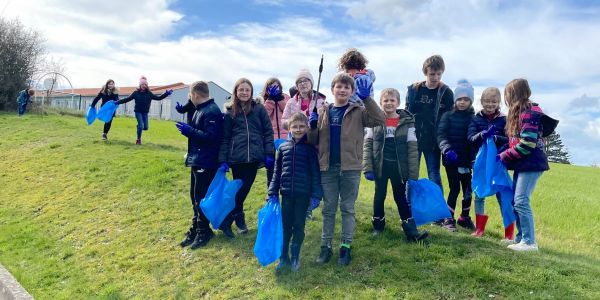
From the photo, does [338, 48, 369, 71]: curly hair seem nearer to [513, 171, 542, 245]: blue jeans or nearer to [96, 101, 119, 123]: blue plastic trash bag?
[513, 171, 542, 245]: blue jeans

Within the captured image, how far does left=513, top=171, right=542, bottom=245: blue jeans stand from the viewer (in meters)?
5.69

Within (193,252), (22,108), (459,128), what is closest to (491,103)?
(459,128)

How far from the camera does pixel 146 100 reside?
571 inches

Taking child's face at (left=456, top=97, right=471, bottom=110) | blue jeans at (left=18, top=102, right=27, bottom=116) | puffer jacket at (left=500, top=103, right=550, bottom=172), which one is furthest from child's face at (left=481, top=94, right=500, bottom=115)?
blue jeans at (left=18, top=102, right=27, bottom=116)

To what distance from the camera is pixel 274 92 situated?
7.13m

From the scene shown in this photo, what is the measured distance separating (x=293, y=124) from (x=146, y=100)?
1006cm

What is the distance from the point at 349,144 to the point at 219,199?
2013 millimetres

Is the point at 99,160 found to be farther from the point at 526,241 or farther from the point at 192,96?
the point at 526,241

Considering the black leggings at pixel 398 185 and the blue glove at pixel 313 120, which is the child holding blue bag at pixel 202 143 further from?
the black leggings at pixel 398 185

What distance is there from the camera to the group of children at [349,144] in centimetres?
552

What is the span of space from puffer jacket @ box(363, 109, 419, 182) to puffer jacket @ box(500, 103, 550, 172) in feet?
3.35

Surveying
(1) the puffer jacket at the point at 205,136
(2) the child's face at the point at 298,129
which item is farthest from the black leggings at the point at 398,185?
(1) the puffer jacket at the point at 205,136

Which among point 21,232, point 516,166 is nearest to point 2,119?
point 21,232

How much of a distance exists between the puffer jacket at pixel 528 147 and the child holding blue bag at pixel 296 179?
7.35 ft
